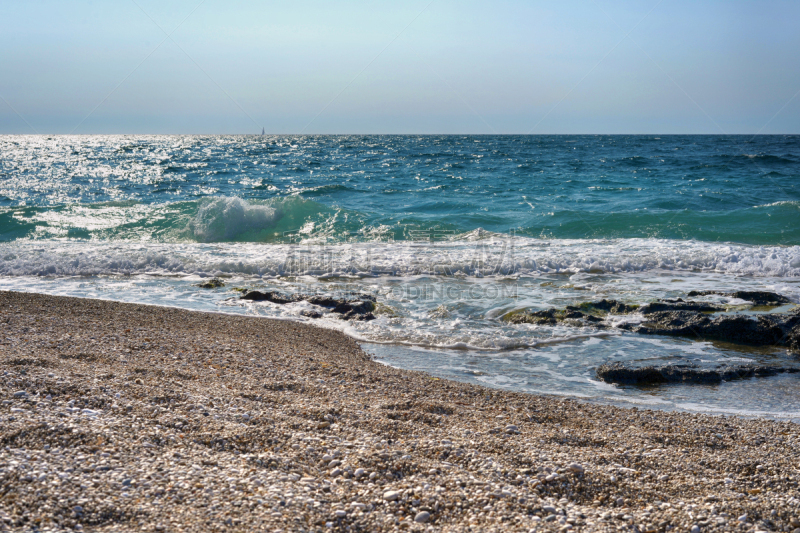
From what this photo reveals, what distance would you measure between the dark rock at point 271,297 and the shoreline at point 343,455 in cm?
322

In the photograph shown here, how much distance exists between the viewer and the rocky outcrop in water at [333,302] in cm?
732

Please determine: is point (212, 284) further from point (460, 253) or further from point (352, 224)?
point (352, 224)

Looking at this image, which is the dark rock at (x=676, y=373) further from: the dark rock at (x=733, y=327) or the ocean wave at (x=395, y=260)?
the ocean wave at (x=395, y=260)

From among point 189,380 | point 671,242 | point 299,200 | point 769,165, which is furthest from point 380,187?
point 769,165

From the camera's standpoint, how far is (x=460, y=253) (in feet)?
37.4

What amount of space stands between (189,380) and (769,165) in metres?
30.5

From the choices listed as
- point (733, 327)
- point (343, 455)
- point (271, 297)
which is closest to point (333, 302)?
point (271, 297)

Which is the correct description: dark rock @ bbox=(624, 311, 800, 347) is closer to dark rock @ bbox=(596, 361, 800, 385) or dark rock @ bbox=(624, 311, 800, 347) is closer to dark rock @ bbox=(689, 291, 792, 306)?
dark rock @ bbox=(596, 361, 800, 385)

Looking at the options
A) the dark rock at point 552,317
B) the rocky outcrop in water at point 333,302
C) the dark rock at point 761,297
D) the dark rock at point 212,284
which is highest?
→ the dark rock at point 761,297

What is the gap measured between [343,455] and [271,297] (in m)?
5.42

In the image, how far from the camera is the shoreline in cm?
240

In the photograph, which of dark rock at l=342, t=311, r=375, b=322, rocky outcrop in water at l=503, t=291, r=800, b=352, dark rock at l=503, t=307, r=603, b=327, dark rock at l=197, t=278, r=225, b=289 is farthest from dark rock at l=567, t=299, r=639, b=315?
dark rock at l=197, t=278, r=225, b=289

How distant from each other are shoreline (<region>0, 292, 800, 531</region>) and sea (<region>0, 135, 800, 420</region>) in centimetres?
108

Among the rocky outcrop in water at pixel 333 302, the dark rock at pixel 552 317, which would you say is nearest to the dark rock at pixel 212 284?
the rocky outcrop in water at pixel 333 302
